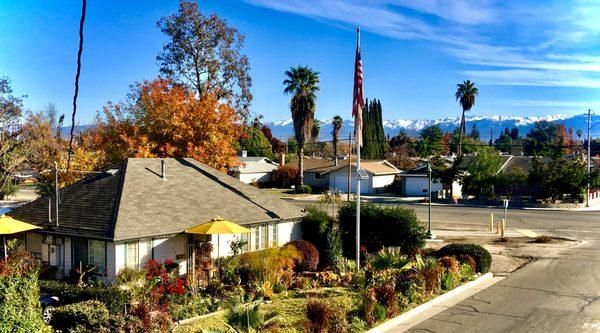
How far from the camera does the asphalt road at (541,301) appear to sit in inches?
612

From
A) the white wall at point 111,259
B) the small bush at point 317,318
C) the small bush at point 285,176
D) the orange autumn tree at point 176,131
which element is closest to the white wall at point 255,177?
the small bush at point 285,176

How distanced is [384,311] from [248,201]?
1165 cm

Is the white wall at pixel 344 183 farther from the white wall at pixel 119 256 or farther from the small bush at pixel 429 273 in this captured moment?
the white wall at pixel 119 256

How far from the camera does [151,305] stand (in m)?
14.5

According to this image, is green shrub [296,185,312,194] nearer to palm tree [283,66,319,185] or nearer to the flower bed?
palm tree [283,66,319,185]

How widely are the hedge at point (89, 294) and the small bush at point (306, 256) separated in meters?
8.57

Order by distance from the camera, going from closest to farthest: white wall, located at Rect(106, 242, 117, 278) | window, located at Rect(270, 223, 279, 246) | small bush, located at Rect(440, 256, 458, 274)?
white wall, located at Rect(106, 242, 117, 278) < small bush, located at Rect(440, 256, 458, 274) < window, located at Rect(270, 223, 279, 246)

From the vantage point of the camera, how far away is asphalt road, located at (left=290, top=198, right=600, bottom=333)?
1555 centimetres

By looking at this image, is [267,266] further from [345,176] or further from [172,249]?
[345,176]

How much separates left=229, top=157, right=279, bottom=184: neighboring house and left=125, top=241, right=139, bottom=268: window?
55.3m

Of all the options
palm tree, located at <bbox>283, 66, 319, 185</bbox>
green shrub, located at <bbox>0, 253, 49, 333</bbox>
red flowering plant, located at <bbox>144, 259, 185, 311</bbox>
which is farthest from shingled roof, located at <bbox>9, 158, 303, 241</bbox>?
palm tree, located at <bbox>283, 66, 319, 185</bbox>

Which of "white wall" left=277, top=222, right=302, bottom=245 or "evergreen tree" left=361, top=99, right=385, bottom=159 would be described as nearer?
"white wall" left=277, top=222, right=302, bottom=245

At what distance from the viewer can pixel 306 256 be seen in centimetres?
2311

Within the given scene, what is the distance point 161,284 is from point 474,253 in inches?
523
